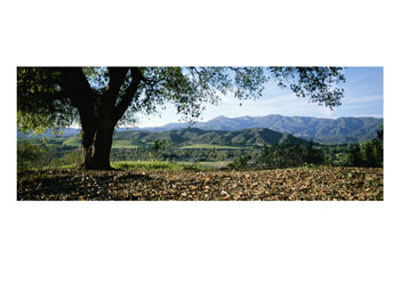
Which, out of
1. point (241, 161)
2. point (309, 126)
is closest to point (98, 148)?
point (241, 161)

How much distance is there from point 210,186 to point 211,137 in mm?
1904

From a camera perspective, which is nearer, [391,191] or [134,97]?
[391,191]

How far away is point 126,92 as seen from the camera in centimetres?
612

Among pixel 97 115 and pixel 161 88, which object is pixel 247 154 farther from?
pixel 97 115

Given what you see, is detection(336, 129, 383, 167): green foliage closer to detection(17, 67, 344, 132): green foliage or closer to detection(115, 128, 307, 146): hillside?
detection(115, 128, 307, 146): hillside

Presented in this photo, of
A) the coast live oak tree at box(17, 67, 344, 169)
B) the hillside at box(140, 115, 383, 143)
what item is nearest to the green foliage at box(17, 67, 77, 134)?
the coast live oak tree at box(17, 67, 344, 169)

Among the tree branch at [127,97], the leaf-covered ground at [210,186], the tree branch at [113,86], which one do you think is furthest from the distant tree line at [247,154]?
the tree branch at [113,86]

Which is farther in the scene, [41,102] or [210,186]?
[41,102]

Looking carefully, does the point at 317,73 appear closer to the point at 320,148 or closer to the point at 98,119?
the point at 320,148

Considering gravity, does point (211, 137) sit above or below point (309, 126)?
below

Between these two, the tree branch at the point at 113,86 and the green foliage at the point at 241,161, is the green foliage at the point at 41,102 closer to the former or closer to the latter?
the tree branch at the point at 113,86
